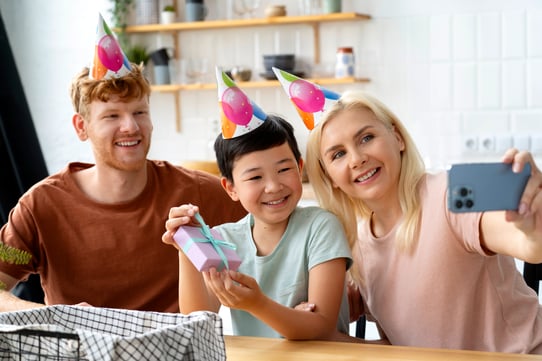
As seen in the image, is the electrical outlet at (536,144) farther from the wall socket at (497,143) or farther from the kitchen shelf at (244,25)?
the kitchen shelf at (244,25)

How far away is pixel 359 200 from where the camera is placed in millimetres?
Answer: 1898

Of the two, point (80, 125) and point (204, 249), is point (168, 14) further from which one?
point (204, 249)

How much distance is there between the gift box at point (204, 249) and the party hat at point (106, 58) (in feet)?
2.50

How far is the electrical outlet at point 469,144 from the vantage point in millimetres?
3922

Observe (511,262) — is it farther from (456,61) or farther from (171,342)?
(456,61)

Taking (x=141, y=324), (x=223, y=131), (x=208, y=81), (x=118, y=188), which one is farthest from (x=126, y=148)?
(x=208, y=81)

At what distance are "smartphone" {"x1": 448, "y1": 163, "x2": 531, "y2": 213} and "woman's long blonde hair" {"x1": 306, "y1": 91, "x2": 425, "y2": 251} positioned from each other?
A: 48 centimetres

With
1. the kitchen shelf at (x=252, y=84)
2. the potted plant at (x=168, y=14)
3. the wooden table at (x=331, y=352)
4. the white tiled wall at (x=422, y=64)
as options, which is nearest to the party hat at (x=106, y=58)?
the wooden table at (x=331, y=352)

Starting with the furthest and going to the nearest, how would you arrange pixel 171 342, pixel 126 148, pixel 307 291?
pixel 126 148 → pixel 307 291 → pixel 171 342

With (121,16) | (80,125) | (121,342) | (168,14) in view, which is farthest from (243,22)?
(121,342)

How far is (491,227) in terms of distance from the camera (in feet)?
5.16

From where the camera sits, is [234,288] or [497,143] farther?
[497,143]

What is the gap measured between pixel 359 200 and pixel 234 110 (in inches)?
14.3

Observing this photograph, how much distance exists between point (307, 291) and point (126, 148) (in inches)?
29.1
